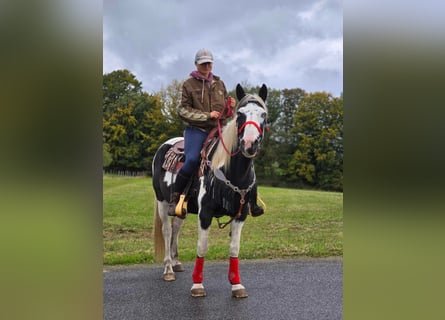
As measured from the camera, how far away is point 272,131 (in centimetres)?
1443

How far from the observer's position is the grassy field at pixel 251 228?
24.1 ft

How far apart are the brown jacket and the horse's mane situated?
14.7 inches

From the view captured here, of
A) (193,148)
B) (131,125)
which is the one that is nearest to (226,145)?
(193,148)

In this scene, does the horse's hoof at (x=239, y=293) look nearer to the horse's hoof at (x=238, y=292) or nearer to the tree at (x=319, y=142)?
the horse's hoof at (x=238, y=292)

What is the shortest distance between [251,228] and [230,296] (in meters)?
4.67

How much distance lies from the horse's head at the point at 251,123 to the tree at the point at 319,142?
31.0 ft

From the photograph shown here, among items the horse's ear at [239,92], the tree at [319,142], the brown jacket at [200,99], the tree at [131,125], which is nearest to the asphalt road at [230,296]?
the brown jacket at [200,99]

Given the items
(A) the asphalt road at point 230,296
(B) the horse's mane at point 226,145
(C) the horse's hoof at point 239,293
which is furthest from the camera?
(C) the horse's hoof at point 239,293

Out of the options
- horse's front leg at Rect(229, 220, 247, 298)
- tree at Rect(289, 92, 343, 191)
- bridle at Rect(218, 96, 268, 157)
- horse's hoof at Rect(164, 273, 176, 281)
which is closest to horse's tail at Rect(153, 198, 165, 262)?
horse's hoof at Rect(164, 273, 176, 281)
